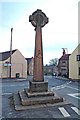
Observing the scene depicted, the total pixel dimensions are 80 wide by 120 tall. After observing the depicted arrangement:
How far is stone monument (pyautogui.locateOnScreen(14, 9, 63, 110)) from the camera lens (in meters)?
9.82

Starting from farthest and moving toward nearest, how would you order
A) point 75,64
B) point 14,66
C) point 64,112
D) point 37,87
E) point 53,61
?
point 53,61, point 14,66, point 75,64, point 37,87, point 64,112

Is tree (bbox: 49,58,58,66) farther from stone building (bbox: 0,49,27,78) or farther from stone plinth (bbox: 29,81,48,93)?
stone plinth (bbox: 29,81,48,93)

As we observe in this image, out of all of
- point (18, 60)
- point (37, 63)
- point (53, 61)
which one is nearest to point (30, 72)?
point (18, 60)

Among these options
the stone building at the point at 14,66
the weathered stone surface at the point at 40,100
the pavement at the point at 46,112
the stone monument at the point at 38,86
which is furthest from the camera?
the stone building at the point at 14,66

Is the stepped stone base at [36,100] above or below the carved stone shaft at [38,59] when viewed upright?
below

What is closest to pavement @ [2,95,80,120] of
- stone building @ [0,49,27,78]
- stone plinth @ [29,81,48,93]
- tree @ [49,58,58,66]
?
stone plinth @ [29,81,48,93]

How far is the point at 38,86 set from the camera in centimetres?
1106

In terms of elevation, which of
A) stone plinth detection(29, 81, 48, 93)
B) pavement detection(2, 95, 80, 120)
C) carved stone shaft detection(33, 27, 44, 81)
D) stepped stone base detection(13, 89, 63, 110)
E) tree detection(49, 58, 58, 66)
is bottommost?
pavement detection(2, 95, 80, 120)

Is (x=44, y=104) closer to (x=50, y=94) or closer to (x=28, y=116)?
(x=50, y=94)

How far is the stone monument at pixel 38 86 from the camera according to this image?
982cm

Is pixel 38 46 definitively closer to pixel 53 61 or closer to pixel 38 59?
pixel 38 59

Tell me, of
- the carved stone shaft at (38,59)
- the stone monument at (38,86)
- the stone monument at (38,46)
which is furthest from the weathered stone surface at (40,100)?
the carved stone shaft at (38,59)

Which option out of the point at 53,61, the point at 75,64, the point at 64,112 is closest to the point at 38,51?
the point at 64,112

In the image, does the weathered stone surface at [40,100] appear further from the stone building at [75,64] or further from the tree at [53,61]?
the tree at [53,61]
